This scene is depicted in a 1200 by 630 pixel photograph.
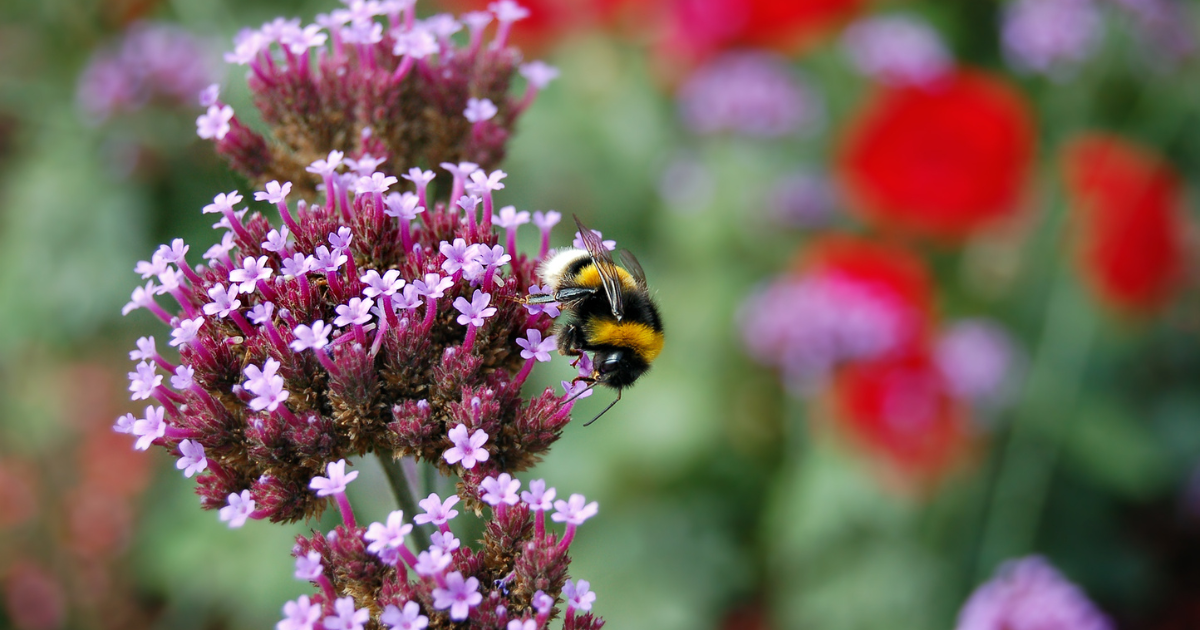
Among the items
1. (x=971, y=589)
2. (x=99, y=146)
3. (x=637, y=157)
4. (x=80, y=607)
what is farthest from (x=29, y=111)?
(x=971, y=589)

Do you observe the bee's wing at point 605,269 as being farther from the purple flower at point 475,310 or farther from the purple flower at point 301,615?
the purple flower at point 301,615

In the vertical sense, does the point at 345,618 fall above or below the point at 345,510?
below

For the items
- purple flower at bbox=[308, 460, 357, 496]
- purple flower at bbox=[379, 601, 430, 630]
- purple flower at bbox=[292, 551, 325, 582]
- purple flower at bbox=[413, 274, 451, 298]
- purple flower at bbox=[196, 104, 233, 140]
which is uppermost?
purple flower at bbox=[196, 104, 233, 140]

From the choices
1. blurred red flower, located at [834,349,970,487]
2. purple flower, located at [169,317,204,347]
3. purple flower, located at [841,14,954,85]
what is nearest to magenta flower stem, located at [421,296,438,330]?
purple flower, located at [169,317,204,347]

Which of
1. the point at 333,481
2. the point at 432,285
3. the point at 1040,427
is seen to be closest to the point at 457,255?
the point at 432,285

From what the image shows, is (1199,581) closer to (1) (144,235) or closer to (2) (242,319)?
(2) (242,319)

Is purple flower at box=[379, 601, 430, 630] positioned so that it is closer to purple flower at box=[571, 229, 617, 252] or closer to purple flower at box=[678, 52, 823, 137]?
purple flower at box=[571, 229, 617, 252]

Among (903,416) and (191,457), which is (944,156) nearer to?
(903,416)
